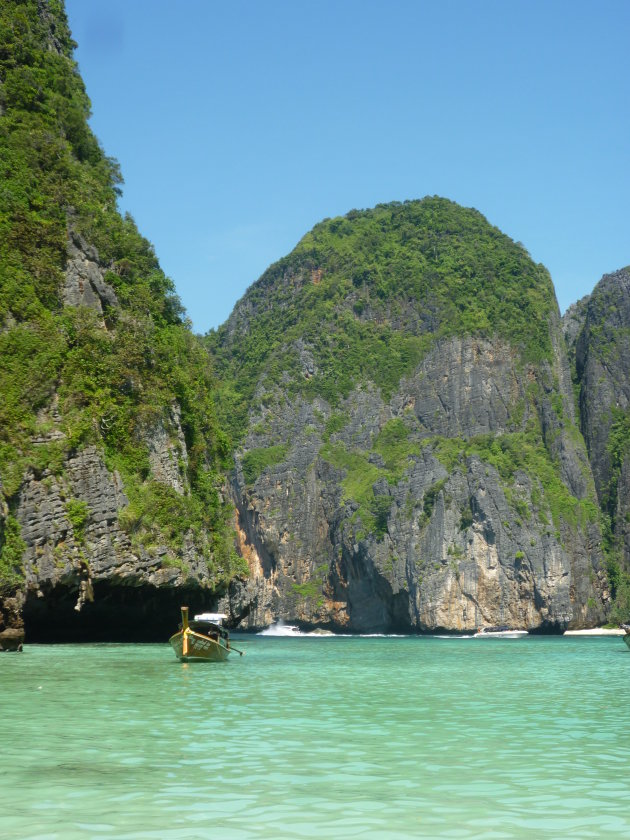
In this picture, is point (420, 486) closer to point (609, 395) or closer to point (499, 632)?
point (499, 632)

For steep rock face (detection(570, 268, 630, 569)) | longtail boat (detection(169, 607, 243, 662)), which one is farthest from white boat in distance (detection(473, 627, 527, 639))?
longtail boat (detection(169, 607, 243, 662))

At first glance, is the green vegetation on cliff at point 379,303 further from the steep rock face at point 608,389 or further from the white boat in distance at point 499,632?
the white boat in distance at point 499,632

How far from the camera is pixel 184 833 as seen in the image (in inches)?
300

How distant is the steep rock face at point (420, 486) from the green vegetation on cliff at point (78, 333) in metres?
46.1

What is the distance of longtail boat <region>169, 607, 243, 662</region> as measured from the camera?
95.2 feet

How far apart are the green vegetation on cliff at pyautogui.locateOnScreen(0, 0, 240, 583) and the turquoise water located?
771 inches

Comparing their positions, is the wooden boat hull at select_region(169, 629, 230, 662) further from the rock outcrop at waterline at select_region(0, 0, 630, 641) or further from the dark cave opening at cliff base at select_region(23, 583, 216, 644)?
the dark cave opening at cliff base at select_region(23, 583, 216, 644)

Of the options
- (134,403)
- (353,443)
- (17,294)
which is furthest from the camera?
(353,443)

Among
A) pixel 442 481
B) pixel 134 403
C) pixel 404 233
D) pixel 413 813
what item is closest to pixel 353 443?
pixel 442 481

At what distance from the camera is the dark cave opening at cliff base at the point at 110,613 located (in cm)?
3931

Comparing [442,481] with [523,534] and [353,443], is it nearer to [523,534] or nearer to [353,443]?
[523,534]

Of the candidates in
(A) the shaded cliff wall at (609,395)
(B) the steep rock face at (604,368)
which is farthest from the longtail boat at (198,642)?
(B) the steep rock face at (604,368)

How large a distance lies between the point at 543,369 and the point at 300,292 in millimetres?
39135

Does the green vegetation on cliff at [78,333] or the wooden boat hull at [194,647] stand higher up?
the green vegetation on cliff at [78,333]
